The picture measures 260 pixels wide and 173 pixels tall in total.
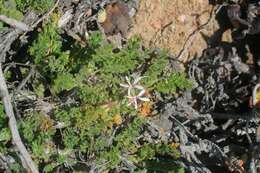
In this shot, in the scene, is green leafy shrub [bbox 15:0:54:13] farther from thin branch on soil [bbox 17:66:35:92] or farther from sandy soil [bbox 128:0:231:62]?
sandy soil [bbox 128:0:231:62]

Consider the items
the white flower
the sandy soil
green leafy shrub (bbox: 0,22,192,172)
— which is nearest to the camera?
green leafy shrub (bbox: 0,22,192,172)

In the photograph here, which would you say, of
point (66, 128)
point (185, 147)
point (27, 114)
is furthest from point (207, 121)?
point (27, 114)

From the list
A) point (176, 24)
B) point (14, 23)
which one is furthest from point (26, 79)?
point (176, 24)

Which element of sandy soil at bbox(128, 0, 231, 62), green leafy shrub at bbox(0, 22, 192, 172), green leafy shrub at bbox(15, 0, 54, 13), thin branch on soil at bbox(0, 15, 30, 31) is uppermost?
green leafy shrub at bbox(15, 0, 54, 13)

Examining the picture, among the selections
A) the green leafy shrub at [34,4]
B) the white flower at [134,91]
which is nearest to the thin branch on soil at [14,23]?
the green leafy shrub at [34,4]

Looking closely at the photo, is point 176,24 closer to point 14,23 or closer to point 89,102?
point 89,102

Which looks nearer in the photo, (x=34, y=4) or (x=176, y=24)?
(x=34, y=4)

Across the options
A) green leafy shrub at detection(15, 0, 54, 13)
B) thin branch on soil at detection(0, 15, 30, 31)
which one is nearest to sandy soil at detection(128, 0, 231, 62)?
green leafy shrub at detection(15, 0, 54, 13)

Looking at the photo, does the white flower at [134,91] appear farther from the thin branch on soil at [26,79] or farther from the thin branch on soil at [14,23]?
the thin branch on soil at [14,23]
